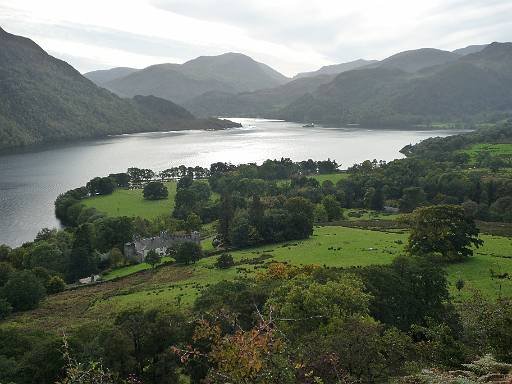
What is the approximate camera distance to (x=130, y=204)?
314ft

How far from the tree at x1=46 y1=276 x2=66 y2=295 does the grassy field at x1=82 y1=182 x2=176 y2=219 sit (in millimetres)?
32921

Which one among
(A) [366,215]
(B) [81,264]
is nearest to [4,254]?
(B) [81,264]

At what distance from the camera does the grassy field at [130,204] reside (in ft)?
289

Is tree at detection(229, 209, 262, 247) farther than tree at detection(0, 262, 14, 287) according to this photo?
Yes

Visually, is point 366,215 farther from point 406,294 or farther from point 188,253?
point 406,294

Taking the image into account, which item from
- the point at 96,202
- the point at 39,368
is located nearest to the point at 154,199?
the point at 96,202

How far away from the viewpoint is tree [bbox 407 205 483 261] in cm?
4303

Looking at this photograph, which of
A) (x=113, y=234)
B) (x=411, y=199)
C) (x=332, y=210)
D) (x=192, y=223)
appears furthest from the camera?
(x=411, y=199)

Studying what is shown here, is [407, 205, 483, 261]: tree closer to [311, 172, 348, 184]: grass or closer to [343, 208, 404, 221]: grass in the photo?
[343, 208, 404, 221]: grass

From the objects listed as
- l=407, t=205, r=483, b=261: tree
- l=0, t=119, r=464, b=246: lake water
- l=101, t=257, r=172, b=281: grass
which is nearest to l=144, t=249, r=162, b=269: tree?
l=101, t=257, r=172, b=281: grass

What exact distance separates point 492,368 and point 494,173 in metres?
101

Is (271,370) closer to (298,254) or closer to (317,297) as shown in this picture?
(317,297)

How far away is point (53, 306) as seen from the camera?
44.6 meters

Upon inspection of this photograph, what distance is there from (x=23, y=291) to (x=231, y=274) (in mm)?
19142
